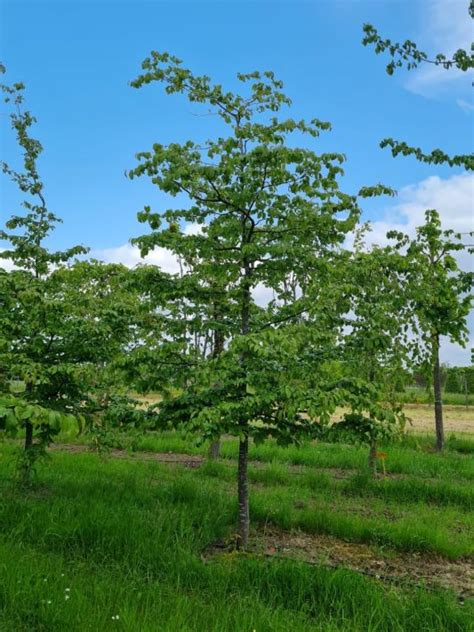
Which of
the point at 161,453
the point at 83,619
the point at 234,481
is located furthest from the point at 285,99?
the point at 161,453

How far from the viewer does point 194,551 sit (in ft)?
18.3

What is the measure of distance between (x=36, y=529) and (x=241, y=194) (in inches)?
162

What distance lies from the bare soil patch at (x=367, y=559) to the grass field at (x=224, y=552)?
0.02 metres

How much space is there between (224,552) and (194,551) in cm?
42

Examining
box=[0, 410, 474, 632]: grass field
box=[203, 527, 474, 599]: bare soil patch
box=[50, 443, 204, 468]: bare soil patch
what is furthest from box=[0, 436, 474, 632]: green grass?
box=[50, 443, 204, 468]: bare soil patch

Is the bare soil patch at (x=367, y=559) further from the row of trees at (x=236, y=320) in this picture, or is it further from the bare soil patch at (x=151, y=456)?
the bare soil patch at (x=151, y=456)

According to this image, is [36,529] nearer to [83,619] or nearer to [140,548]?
[140,548]

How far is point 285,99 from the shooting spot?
240 inches

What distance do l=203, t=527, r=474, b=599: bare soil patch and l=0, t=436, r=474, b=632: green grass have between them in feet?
0.58

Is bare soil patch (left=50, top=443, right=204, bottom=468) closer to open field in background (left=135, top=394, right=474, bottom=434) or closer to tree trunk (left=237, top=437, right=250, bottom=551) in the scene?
tree trunk (left=237, top=437, right=250, bottom=551)

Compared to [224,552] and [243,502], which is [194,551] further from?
[243,502]

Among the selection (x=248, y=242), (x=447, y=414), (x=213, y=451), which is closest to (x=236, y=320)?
(x=248, y=242)

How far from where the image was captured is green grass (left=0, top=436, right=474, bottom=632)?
159 inches

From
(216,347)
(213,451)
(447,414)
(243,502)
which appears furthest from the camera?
(447,414)
